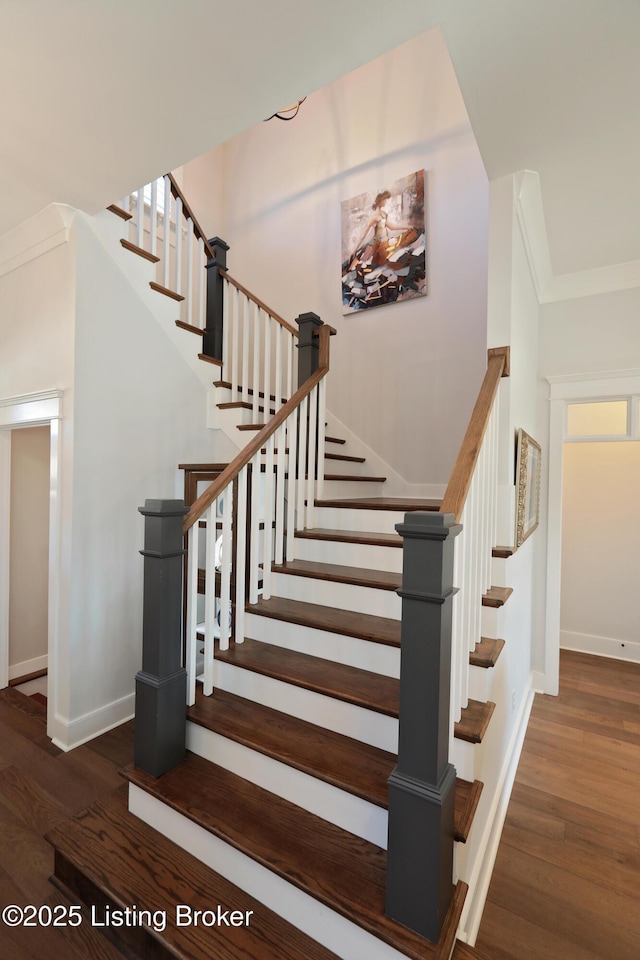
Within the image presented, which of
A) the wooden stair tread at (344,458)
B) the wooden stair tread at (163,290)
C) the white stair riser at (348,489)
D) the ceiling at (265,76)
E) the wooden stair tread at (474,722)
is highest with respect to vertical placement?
the ceiling at (265,76)

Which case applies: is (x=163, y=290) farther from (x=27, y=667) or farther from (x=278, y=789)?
(x=27, y=667)

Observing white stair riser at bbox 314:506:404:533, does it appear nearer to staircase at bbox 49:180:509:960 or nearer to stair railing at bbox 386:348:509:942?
staircase at bbox 49:180:509:960

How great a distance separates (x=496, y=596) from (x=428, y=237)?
3130 millimetres

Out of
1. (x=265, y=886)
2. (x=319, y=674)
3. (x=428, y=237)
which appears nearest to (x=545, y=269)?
(x=428, y=237)

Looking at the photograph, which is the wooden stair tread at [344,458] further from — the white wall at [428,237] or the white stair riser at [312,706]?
the white stair riser at [312,706]

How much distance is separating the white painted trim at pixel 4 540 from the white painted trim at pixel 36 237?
113 cm

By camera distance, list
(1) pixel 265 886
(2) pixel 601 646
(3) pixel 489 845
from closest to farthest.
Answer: (1) pixel 265 886 < (3) pixel 489 845 < (2) pixel 601 646

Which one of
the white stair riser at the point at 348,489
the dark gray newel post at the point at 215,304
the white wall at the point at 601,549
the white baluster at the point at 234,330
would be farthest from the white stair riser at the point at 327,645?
the white wall at the point at 601,549

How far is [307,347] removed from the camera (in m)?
2.97

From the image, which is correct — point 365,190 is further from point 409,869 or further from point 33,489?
point 409,869

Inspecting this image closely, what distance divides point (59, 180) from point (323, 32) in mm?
1525

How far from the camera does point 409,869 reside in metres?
1.14

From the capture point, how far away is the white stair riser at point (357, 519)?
2555 mm

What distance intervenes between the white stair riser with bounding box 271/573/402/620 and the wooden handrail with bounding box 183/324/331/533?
66 centimetres
